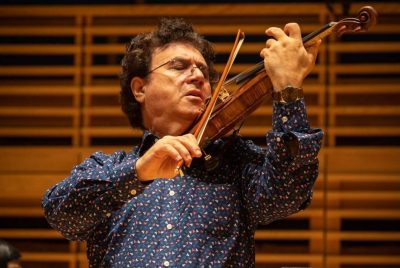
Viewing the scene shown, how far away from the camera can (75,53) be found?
14.7 feet

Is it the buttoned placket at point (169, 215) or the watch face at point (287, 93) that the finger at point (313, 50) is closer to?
the watch face at point (287, 93)

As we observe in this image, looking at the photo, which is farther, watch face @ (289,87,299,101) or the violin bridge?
the violin bridge

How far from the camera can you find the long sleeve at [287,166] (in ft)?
5.89

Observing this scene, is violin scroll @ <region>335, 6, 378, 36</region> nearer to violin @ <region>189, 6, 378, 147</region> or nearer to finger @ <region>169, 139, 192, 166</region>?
violin @ <region>189, 6, 378, 147</region>

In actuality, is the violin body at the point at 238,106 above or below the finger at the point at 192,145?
above

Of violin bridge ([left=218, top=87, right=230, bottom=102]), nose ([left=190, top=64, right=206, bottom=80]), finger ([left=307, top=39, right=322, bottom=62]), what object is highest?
finger ([left=307, top=39, right=322, bottom=62])

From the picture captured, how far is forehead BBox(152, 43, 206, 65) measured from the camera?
228cm

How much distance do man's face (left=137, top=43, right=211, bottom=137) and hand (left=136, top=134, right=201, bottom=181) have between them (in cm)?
37

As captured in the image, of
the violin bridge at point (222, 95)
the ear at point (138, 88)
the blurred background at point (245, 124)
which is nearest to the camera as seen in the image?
the violin bridge at point (222, 95)

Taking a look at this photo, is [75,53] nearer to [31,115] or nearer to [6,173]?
[31,115]

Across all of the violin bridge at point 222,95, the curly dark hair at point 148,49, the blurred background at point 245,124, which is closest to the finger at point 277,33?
the violin bridge at point 222,95

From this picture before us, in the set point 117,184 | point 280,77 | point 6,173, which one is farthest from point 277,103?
point 6,173

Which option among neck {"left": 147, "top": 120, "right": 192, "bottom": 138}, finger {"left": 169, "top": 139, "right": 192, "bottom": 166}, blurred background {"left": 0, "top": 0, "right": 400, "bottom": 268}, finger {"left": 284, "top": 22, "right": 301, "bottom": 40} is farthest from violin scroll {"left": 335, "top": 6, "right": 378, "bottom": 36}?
blurred background {"left": 0, "top": 0, "right": 400, "bottom": 268}

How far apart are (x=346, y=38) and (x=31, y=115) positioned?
2.12 m
